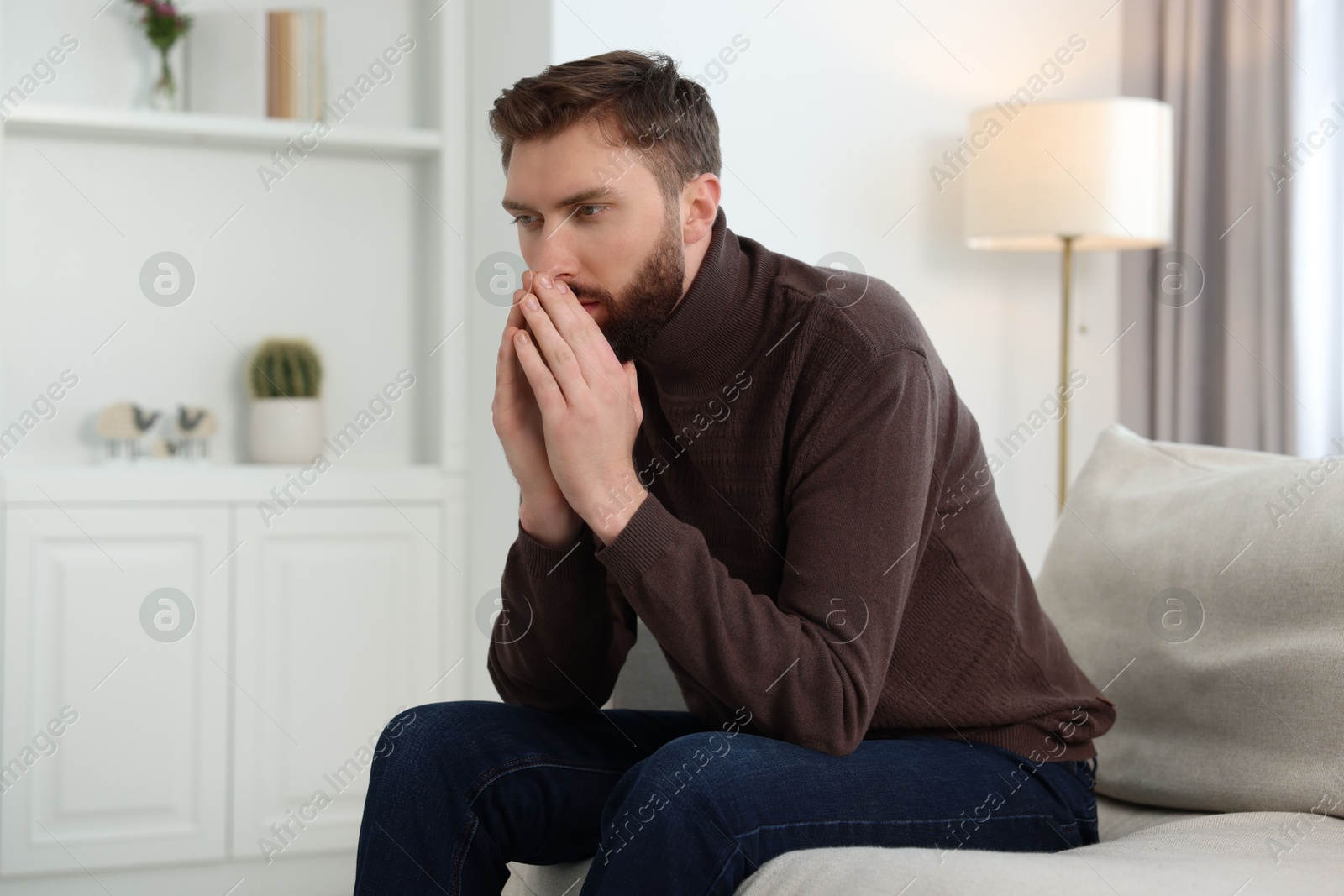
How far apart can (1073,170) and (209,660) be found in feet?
6.38

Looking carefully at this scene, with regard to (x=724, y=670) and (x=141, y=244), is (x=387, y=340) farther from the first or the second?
(x=724, y=670)

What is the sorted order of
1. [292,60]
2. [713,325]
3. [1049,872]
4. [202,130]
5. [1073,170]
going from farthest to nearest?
[292,60], [202,130], [1073,170], [713,325], [1049,872]

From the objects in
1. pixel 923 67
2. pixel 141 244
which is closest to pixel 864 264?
pixel 923 67

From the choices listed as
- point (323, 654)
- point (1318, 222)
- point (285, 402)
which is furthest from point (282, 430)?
point (1318, 222)

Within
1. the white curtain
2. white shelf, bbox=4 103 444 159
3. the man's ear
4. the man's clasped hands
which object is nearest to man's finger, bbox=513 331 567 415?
the man's clasped hands

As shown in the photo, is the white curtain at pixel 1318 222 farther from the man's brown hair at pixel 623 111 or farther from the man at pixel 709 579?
the man's brown hair at pixel 623 111

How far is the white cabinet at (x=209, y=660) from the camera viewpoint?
226cm

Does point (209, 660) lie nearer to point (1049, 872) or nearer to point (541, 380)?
point (541, 380)

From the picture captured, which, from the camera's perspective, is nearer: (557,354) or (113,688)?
(557,354)

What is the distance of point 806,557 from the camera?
104 cm

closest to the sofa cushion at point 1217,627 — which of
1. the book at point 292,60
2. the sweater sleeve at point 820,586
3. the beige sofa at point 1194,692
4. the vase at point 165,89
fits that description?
the beige sofa at point 1194,692

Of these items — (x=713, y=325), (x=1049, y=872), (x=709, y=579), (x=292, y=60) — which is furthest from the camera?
(x=292, y=60)

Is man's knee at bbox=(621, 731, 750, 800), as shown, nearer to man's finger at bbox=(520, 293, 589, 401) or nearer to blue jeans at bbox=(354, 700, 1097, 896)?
blue jeans at bbox=(354, 700, 1097, 896)

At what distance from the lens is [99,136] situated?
2480 millimetres
